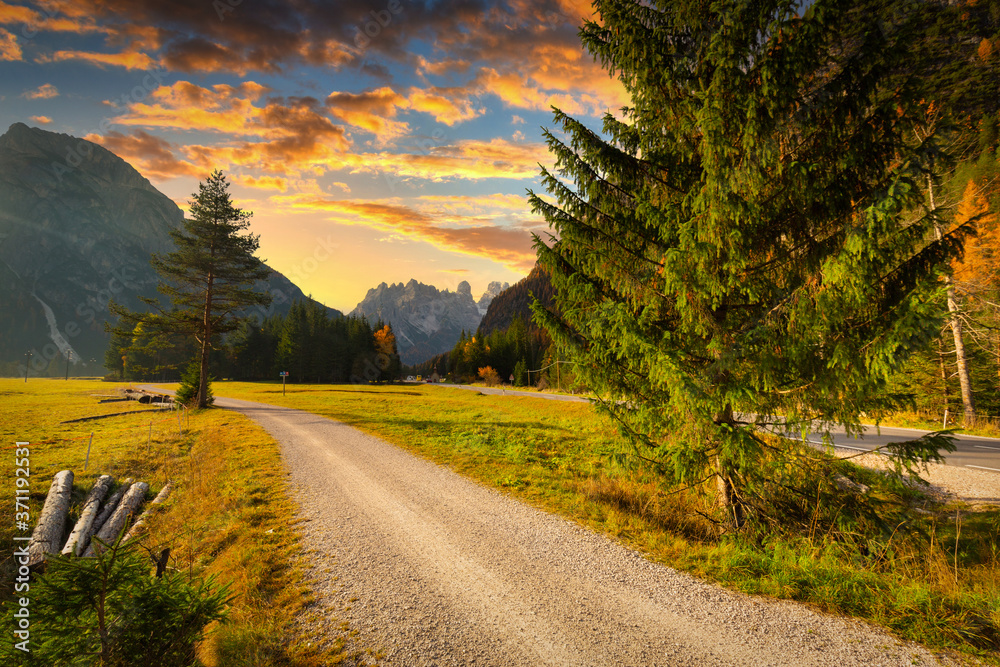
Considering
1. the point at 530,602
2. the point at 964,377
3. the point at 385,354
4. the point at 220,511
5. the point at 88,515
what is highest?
the point at 385,354

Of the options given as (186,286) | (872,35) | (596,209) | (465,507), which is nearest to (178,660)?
(465,507)

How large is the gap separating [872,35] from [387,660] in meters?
10.5

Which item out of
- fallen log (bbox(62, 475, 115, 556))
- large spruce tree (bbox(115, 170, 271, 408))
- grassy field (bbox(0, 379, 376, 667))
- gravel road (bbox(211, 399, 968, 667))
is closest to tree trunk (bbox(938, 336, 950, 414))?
gravel road (bbox(211, 399, 968, 667))

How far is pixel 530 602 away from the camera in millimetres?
4941

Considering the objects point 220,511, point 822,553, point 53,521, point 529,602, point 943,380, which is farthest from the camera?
point 943,380

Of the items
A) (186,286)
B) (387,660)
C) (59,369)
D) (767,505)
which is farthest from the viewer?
(59,369)

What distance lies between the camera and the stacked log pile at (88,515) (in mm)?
8820

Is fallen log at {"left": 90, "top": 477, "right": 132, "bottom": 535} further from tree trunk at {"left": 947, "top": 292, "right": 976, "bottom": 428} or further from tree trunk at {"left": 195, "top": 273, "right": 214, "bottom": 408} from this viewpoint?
tree trunk at {"left": 947, "top": 292, "right": 976, "bottom": 428}

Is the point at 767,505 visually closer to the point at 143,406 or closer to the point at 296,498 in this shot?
the point at 296,498

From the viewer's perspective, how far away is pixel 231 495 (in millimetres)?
9305

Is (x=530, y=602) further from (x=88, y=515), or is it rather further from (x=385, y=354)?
(x=385, y=354)

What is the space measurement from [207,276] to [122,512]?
74.7 ft

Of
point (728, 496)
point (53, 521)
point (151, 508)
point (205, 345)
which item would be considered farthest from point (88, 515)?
point (205, 345)

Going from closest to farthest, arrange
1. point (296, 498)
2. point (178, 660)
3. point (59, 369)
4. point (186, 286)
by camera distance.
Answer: point (178, 660)
point (296, 498)
point (186, 286)
point (59, 369)
